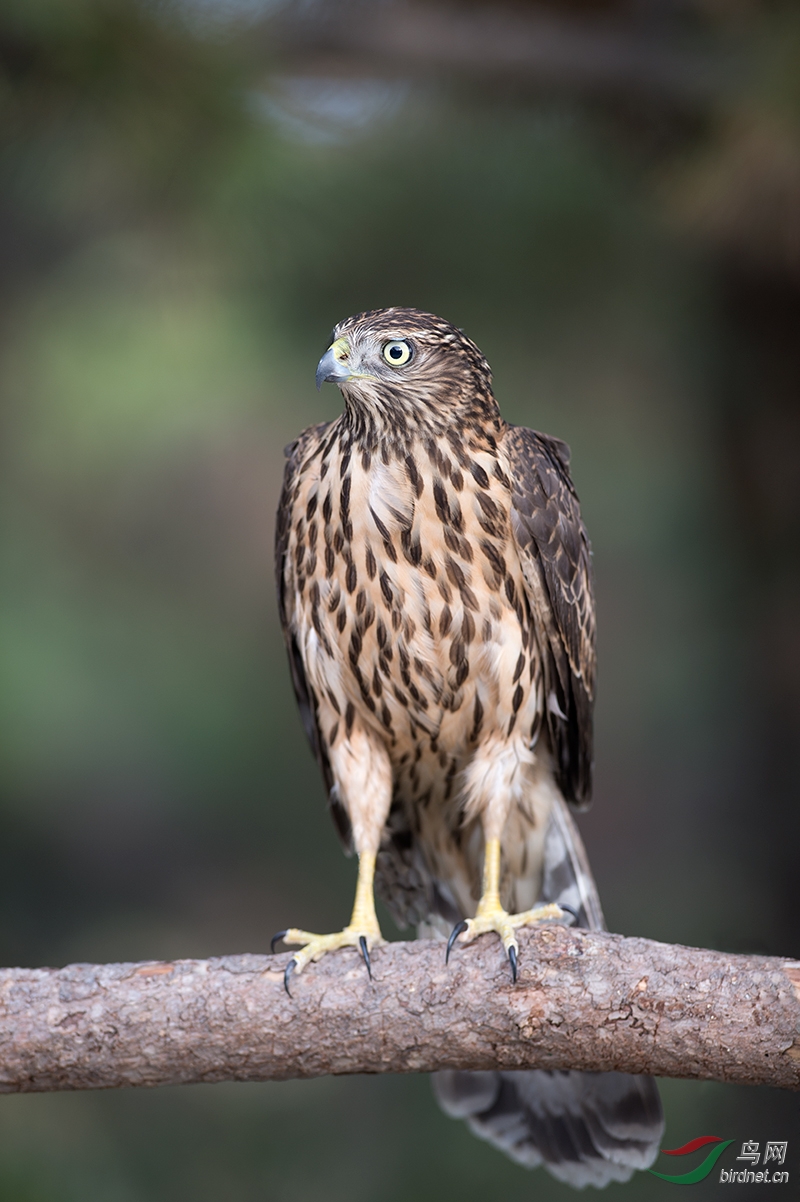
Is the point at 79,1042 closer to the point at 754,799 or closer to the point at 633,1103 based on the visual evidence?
the point at 633,1103

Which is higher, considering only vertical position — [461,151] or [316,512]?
[461,151]

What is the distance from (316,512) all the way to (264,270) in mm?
1981

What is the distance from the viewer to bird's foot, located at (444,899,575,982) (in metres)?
2.65

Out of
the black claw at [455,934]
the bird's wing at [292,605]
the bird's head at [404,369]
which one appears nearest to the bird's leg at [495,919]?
the black claw at [455,934]

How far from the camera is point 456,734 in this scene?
3113 millimetres

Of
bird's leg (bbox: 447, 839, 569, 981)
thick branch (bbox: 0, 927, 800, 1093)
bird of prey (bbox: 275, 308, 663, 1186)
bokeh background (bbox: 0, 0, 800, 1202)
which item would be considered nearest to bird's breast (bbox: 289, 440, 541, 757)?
bird of prey (bbox: 275, 308, 663, 1186)

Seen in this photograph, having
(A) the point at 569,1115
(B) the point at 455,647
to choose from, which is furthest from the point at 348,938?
(A) the point at 569,1115

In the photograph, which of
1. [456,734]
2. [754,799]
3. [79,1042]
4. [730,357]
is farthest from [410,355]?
[754,799]

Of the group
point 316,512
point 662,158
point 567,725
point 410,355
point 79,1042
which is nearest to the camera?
point 79,1042

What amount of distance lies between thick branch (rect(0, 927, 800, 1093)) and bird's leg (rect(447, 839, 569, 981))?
1.8 inches

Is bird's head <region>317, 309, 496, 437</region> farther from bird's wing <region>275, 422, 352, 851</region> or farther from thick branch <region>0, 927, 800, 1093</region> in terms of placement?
thick branch <region>0, 927, 800, 1093</region>

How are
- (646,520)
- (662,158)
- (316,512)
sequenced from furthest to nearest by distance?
(646,520), (662,158), (316,512)

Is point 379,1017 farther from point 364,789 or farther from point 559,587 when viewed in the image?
point 559,587

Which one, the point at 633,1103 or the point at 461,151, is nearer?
the point at 633,1103
